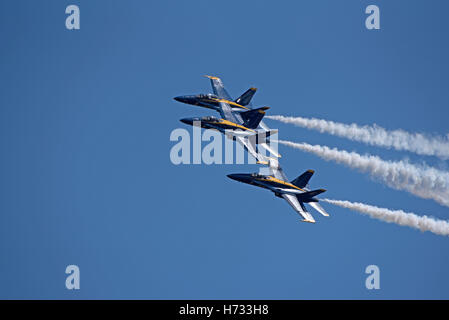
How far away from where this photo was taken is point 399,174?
73.7 m

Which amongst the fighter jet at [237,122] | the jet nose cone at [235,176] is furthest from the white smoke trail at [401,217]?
the fighter jet at [237,122]

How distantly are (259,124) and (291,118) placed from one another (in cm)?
355

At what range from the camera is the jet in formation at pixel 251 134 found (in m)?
72.6

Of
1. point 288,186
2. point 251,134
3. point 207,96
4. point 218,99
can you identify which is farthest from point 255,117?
point 288,186

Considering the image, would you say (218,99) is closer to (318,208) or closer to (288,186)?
(288,186)

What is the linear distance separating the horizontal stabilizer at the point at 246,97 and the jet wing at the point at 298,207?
47.7ft

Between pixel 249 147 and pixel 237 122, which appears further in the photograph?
pixel 237 122

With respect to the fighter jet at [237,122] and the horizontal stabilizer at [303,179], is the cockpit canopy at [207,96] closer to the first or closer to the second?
the fighter jet at [237,122]

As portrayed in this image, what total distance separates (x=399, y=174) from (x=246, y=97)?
18.4 meters

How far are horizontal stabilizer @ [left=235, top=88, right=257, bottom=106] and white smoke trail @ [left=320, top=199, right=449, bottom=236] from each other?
16579 millimetres
